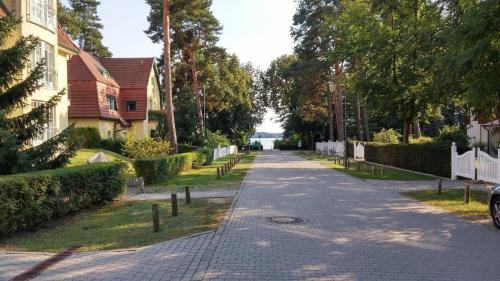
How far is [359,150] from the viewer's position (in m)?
44.6

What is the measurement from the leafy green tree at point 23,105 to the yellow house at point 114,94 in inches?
949

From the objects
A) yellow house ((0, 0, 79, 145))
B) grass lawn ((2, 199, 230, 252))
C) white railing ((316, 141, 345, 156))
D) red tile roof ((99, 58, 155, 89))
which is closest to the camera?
grass lawn ((2, 199, 230, 252))

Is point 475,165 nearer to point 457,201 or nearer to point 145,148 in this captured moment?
point 457,201

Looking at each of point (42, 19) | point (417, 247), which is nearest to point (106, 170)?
point (417, 247)

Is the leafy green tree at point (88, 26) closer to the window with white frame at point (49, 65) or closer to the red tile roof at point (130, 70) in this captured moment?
the red tile roof at point (130, 70)

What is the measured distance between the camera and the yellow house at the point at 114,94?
41125 millimetres

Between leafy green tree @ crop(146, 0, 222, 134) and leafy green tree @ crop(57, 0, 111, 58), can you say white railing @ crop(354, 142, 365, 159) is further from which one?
leafy green tree @ crop(57, 0, 111, 58)

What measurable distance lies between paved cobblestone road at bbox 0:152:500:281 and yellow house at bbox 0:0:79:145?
16690mm

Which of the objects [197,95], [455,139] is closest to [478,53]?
[455,139]

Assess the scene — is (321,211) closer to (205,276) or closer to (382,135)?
(205,276)

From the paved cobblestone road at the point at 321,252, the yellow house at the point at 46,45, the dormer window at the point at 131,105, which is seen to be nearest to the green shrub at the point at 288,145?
the dormer window at the point at 131,105

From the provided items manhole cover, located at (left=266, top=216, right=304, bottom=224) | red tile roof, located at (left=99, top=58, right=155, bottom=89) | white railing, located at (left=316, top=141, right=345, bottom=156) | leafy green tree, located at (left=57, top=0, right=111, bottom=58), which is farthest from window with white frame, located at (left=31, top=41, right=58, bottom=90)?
leafy green tree, located at (left=57, top=0, right=111, bottom=58)

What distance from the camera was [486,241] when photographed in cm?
878

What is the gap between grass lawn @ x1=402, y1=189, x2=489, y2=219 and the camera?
11973 mm
